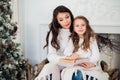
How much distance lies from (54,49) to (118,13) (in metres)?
0.62

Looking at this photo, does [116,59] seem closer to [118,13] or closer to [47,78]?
[118,13]

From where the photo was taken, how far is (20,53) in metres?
2.43

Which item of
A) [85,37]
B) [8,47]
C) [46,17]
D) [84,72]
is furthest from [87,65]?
[8,47]

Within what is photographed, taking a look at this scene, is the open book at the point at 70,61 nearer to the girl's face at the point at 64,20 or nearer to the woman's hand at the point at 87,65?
the woman's hand at the point at 87,65

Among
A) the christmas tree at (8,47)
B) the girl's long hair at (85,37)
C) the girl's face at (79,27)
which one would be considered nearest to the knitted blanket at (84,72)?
the girl's long hair at (85,37)

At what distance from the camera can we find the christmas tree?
2.31m

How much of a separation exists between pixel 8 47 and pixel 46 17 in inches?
16.3

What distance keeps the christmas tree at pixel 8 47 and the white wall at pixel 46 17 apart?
13cm

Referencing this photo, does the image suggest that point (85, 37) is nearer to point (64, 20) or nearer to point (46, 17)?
point (64, 20)

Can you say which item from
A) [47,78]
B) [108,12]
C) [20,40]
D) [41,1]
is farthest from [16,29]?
[108,12]

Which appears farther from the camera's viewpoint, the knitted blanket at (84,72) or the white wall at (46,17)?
the white wall at (46,17)

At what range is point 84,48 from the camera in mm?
2311

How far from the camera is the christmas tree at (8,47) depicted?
2307 mm

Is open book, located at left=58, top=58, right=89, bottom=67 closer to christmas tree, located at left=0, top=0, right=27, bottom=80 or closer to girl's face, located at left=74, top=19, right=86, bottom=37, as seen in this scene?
girl's face, located at left=74, top=19, right=86, bottom=37
